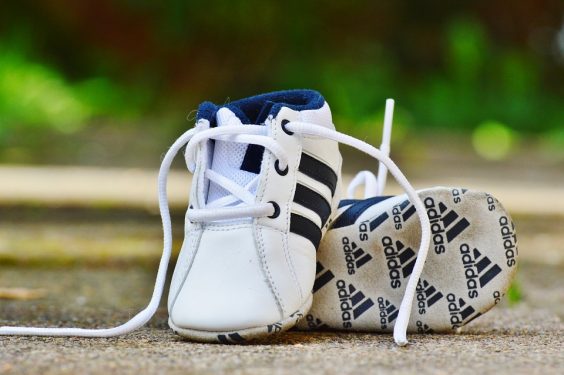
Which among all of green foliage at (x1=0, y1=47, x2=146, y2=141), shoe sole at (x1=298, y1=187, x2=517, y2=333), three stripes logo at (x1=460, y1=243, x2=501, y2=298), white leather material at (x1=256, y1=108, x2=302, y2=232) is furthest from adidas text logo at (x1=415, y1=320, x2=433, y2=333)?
Result: green foliage at (x1=0, y1=47, x2=146, y2=141)

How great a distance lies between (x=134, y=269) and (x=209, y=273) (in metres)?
1.47

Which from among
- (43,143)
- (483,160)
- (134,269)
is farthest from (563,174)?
(134,269)

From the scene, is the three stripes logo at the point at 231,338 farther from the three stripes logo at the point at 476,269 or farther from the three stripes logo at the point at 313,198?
the three stripes logo at the point at 476,269

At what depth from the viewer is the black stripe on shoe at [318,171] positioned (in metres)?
1.79

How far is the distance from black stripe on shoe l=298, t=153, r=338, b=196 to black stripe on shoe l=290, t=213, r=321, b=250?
0.29 feet

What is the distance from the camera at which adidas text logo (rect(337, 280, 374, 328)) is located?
6.08 feet

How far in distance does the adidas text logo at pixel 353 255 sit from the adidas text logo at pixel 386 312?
0.08m

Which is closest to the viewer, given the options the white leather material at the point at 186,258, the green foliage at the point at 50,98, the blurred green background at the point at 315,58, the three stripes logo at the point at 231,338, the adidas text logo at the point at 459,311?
the three stripes logo at the point at 231,338

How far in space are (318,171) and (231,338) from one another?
0.39 meters

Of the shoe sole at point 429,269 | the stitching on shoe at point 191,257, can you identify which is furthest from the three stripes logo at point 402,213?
the stitching on shoe at point 191,257

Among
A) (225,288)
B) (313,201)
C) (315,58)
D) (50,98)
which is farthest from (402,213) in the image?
(315,58)

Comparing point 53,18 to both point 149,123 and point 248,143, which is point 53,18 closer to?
point 149,123

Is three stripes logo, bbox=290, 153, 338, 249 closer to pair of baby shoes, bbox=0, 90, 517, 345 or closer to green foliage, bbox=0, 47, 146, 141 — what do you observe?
pair of baby shoes, bbox=0, 90, 517, 345

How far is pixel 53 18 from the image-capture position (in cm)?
1206
